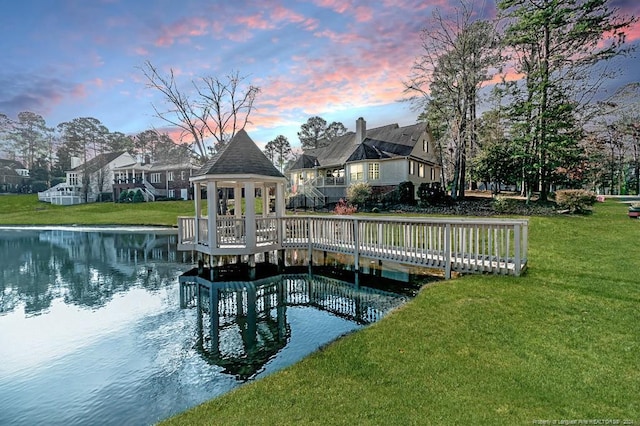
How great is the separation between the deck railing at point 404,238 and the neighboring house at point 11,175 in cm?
6085

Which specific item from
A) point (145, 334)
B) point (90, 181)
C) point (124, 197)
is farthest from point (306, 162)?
point (90, 181)

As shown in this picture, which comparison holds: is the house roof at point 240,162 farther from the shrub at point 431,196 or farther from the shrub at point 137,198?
the shrub at point 137,198

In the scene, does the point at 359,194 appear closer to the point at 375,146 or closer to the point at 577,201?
the point at 375,146

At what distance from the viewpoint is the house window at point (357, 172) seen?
27469 millimetres

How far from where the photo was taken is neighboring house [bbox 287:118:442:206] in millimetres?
26438

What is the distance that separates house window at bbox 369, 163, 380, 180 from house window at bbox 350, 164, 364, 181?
0.73m

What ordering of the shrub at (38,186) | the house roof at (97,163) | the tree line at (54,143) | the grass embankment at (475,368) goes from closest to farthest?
the grass embankment at (475,368) < the house roof at (97,163) < the tree line at (54,143) < the shrub at (38,186)

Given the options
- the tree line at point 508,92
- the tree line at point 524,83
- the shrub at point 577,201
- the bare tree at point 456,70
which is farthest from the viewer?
the bare tree at point 456,70

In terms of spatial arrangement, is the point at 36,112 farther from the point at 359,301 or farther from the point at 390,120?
the point at 359,301

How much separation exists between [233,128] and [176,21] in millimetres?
13963

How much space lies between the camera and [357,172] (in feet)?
91.1

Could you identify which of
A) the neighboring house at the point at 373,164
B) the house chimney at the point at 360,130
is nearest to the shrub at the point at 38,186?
the neighboring house at the point at 373,164

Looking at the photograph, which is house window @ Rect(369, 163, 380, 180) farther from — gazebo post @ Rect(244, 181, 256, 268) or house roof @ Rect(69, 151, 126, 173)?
house roof @ Rect(69, 151, 126, 173)

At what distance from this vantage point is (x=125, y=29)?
1255cm
